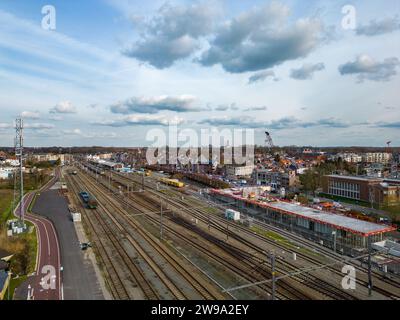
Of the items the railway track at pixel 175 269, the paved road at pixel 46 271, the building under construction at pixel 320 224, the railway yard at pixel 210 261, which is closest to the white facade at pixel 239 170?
the building under construction at pixel 320 224

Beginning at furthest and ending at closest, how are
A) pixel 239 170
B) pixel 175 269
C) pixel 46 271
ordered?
pixel 239 170, pixel 175 269, pixel 46 271

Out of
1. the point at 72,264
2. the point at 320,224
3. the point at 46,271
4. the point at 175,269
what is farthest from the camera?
the point at 320,224

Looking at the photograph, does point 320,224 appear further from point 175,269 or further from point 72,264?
point 72,264

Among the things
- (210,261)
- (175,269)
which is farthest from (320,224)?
(175,269)

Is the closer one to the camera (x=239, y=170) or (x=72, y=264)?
(x=72, y=264)

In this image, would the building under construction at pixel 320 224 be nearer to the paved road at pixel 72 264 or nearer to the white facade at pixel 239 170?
the paved road at pixel 72 264

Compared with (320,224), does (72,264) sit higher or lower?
lower
